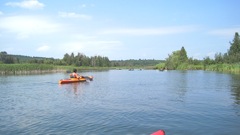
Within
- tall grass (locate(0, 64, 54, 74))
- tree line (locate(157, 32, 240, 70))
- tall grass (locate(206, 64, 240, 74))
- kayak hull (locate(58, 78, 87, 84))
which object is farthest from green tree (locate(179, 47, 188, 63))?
kayak hull (locate(58, 78, 87, 84))

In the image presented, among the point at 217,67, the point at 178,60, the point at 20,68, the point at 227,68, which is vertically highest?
the point at 178,60

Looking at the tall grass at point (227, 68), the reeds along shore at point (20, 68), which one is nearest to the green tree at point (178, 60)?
the tall grass at point (227, 68)

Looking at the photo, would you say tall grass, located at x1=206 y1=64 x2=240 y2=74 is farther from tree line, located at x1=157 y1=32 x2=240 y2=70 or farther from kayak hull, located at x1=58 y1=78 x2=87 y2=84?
kayak hull, located at x1=58 y1=78 x2=87 y2=84

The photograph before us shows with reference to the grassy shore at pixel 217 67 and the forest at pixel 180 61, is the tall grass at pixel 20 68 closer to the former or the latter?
the forest at pixel 180 61

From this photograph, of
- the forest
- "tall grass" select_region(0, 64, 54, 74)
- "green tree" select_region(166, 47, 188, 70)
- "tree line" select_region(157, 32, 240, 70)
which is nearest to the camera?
"tall grass" select_region(0, 64, 54, 74)

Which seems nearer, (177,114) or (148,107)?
(177,114)

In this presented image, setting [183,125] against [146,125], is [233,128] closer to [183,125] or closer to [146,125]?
[183,125]

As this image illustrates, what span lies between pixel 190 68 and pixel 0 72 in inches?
2691

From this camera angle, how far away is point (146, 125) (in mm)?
14047

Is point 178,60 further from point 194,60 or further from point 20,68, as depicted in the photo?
point 20,68

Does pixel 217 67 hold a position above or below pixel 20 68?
below

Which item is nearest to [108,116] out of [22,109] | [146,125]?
[146,125]

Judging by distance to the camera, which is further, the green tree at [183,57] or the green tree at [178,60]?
the green tree at [183,57]

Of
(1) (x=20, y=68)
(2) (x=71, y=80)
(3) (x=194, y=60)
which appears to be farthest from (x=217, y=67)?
(1) (x=20, y=68)
